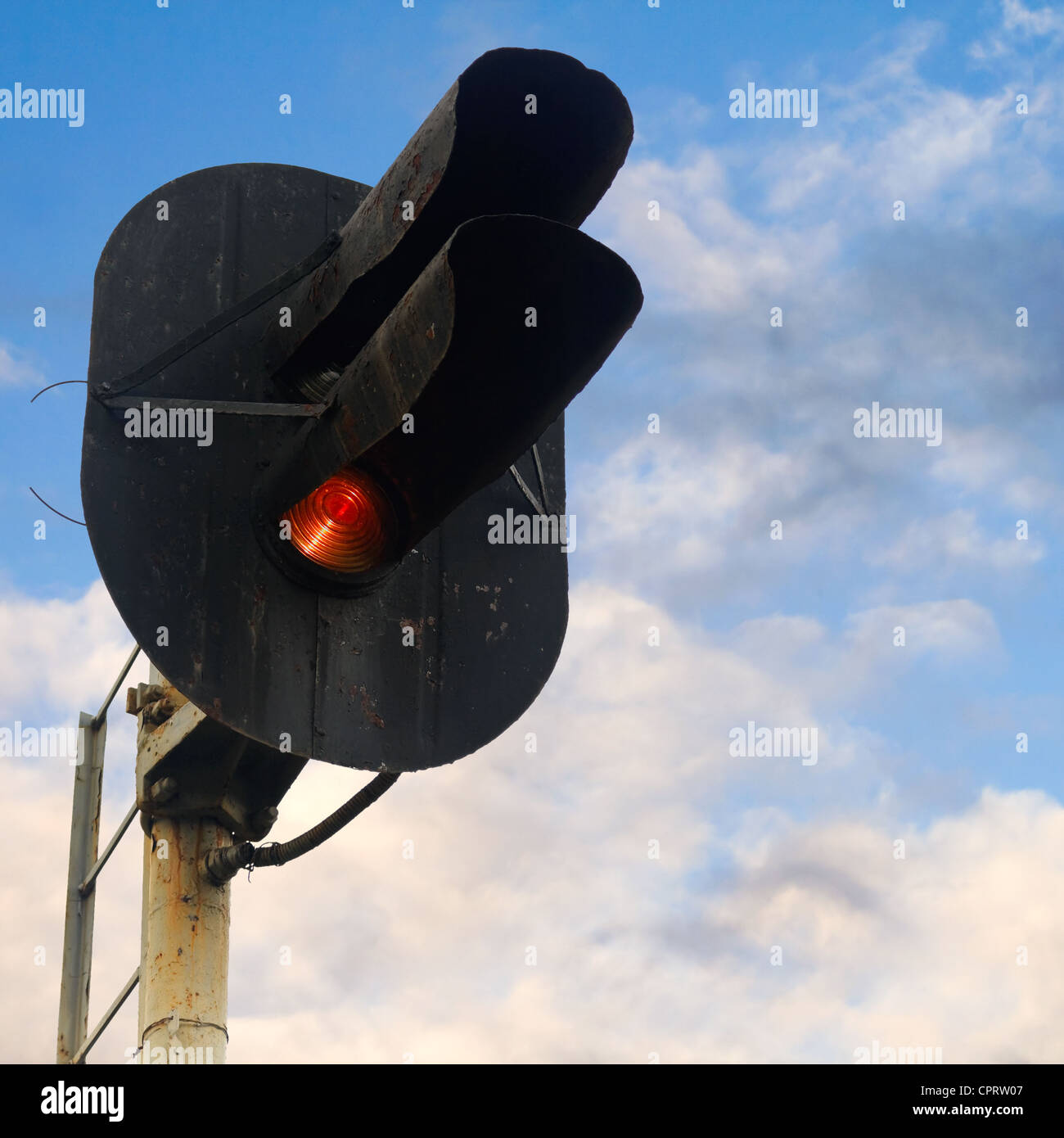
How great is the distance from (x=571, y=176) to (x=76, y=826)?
168 inches

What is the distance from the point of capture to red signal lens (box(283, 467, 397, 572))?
4.62 metres

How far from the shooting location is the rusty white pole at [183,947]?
574cm

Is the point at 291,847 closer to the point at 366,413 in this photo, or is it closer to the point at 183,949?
the point at 183,949

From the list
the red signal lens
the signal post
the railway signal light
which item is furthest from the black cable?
the red signal lens

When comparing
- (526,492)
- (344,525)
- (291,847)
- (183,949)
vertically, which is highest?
(526,492)

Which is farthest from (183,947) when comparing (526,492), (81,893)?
(526,492)

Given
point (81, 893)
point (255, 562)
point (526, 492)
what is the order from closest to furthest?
point (255, 562) → point (526, 492) → point (81, 893)

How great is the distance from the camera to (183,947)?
5883 millimetres

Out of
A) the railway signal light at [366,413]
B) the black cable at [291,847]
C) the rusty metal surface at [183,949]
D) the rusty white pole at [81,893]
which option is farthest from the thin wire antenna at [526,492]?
the rusty white pole at [81,893]

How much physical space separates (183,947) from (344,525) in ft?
6.99

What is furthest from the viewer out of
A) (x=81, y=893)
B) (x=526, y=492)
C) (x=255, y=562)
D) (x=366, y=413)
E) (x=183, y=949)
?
(x=81, y=893)

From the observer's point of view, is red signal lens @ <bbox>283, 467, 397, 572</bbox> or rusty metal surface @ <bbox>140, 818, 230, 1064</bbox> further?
rusty metal surface @ <bbox>140, 818, 230, 1064</bbox>

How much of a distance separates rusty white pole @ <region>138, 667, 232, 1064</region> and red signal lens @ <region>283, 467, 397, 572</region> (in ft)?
5.97

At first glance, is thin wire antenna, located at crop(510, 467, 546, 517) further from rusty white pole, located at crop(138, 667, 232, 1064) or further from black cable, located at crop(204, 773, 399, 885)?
rusty white pole, located at crop(138, 667, 232, 1064)
